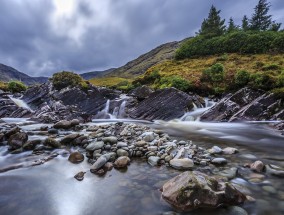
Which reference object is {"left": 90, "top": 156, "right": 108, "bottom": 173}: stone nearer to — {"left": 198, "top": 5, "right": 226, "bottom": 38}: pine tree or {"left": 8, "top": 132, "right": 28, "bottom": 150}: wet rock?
{"left": 8, "top": 132, "right": 28, "bottom": 150}: wet rock

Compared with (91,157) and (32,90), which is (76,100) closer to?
(32,90)

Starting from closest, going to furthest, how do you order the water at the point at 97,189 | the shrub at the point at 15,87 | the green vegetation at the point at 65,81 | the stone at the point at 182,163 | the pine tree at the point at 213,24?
1. the water at the point at 97,189
2. the stone at the point at 182,163
3. the green vegetation at the point at 65,81
4. the shrub at the point at 15,87
5. the pine tree at the point at 213,24

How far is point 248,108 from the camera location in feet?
48.4

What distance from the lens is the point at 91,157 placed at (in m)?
6.70

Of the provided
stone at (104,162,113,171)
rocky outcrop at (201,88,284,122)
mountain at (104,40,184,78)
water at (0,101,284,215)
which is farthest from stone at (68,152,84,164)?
mountain at (104,40,184,78)

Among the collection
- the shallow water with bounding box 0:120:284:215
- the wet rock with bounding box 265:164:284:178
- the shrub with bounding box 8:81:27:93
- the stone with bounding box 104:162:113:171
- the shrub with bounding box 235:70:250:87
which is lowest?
the shallow water with bounding box 0:120:284:215

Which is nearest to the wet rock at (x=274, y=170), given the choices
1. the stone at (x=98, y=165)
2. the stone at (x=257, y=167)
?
the stone at (x=257, y=167)

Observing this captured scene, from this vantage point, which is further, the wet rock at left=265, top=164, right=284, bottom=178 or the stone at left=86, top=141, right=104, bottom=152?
the stone at left=86, top=141, right=104, bottom=152

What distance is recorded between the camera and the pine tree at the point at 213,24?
187ft

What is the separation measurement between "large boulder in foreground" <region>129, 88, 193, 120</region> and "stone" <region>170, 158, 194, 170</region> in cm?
1077

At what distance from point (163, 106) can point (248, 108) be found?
246 inches

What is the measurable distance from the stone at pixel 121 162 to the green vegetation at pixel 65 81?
16.5 metres

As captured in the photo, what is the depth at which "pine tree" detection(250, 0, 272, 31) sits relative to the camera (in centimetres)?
6078

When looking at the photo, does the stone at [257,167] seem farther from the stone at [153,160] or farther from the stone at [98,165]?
the stone at [98,165]
